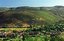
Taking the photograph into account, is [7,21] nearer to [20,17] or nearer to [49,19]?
[20,17]

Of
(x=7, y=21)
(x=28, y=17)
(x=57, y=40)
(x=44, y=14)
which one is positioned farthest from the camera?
(x=44, y=14)

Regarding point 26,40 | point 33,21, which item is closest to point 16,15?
point 33,21

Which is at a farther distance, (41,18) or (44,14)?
(44,14)

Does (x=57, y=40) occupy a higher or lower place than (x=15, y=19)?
higher

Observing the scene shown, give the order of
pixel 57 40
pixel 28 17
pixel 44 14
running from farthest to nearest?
1. pixel 44 14
2. pixel 28 17
3. pixel 57 40

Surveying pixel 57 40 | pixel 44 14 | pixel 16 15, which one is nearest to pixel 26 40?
pixel 57 40

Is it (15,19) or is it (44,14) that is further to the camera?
(44,14)

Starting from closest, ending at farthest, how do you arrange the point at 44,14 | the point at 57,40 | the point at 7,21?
1. the point at 57,40
2. the point at 7,21
3. the point at 44,14

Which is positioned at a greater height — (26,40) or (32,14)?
(26,40)

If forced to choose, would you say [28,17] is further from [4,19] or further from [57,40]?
[57,40]
